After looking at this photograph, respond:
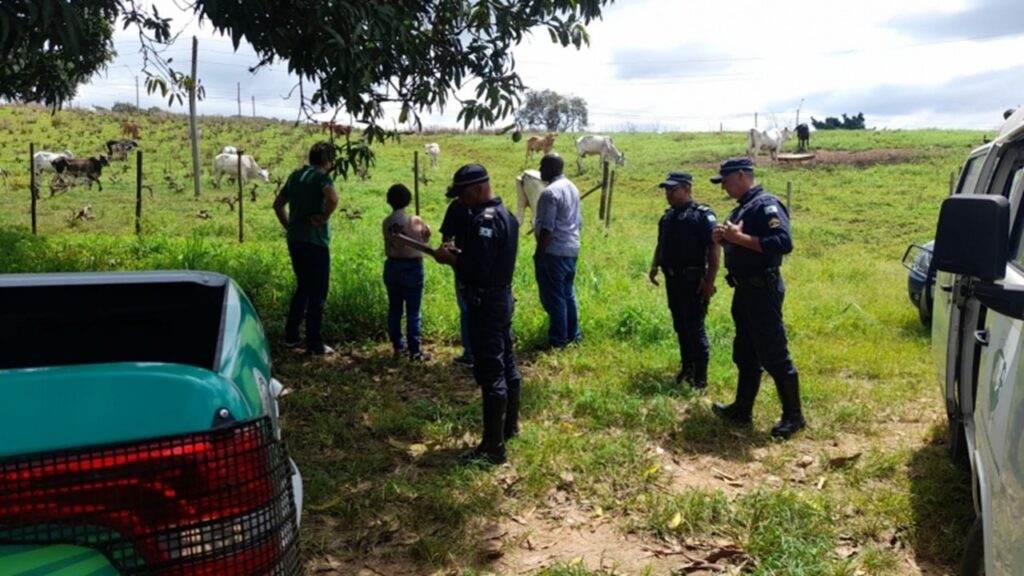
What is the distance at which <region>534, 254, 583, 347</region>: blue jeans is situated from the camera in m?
7.10

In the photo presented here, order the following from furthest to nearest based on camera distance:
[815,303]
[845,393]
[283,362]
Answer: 1. [815,303]
2. [283,362]
3. [845,393]

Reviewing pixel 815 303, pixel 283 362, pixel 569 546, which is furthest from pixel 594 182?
pixel 569 546

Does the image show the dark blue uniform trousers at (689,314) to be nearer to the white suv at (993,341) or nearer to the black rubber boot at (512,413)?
the black rubber boot at (512,413)

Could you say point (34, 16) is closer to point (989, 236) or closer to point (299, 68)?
point (299, 68)

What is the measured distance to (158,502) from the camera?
50.4 inches

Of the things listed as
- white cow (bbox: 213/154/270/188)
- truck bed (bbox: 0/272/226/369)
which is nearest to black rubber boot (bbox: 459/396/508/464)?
truck bed (bbox: 0/272/226/369)

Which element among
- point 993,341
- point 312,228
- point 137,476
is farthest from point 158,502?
point 312,228

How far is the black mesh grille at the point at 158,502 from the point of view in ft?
4.00

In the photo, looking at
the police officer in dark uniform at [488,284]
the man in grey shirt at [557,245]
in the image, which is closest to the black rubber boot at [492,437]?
the police officer in dark uniform at [488,284]

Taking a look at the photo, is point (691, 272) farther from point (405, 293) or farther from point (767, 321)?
point (405, 293)

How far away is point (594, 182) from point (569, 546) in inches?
876

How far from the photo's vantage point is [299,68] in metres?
5.27

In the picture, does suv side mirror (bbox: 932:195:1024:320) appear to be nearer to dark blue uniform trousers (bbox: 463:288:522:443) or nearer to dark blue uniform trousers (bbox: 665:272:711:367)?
dark blue uniform trousers (bbox: 463:288:522:443)

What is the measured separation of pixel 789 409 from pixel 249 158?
19476 millimetres
